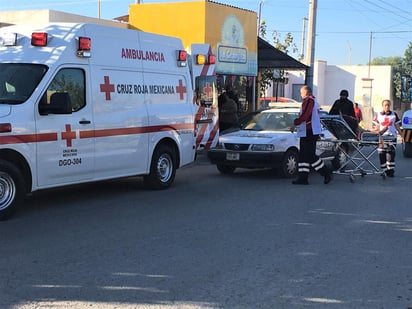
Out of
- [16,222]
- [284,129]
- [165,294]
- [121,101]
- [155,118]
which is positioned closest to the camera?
[165,294]

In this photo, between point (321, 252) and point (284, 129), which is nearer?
point (321, 252)

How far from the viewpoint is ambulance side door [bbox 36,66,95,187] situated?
7.39m

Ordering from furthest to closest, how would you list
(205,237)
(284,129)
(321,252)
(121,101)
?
(284,129)
(121,101)
(205,237)
(321,252)

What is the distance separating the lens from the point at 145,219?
738 centimetres

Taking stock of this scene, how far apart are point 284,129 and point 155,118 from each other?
362cm

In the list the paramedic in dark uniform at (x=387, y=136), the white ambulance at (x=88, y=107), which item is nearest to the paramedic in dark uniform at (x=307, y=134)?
the paramedic in dark uniform at (x=387, y=136)

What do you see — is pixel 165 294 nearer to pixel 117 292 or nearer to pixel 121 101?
pixel 117 292

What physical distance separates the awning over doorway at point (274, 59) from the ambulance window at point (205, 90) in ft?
27.2

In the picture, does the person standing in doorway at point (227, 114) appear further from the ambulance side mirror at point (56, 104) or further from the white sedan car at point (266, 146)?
the ambulance side mirror at point (56, 104)

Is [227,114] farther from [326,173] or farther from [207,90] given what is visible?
[326,173]

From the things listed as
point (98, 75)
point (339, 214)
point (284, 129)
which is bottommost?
point (339, 214)

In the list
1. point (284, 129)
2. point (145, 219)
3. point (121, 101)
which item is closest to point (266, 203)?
point (145, 219)

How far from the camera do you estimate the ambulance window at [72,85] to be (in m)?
7.70

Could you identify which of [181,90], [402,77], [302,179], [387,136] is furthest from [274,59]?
[181,90]
